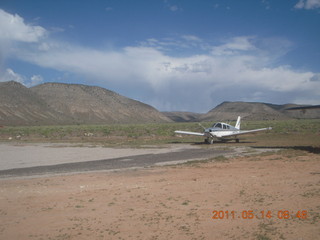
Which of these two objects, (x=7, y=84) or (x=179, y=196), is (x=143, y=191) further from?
(x=7, y=84)

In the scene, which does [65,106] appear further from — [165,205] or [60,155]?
[165,205]

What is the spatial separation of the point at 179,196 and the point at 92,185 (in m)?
3.41

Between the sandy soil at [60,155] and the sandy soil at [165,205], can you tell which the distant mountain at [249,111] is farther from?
the sandy soil at [165,205]

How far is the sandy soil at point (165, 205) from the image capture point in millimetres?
5645

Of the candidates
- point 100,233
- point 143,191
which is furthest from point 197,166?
point 100,233

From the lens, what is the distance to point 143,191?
8898mm

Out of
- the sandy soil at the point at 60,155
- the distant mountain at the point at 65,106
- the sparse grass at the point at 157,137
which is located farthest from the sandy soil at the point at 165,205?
the distant mountain at the point at 65,106

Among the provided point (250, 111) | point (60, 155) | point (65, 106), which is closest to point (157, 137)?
point (60, 155)

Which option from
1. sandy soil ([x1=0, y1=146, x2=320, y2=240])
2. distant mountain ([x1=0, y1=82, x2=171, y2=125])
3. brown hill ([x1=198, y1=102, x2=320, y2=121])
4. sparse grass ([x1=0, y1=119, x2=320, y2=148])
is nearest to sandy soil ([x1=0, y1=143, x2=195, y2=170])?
sparse grass ([x1=0, y1=119, x2=320, y2=148])

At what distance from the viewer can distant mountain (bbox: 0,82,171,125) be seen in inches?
4021

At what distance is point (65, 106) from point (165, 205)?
122 meters

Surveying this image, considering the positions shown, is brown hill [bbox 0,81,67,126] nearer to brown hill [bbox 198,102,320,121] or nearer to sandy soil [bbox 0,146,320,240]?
sandy soil [bbox 0,146,320,240]

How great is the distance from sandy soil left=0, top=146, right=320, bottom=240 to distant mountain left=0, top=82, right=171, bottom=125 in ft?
299

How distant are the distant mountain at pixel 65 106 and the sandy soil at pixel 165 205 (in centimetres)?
9104
